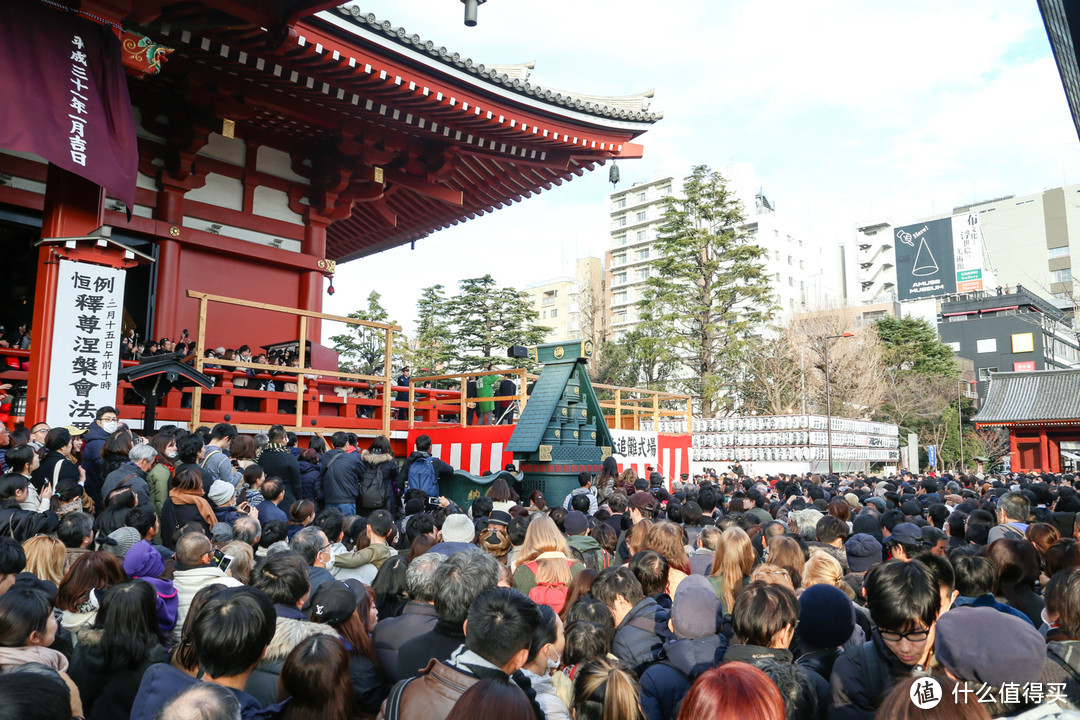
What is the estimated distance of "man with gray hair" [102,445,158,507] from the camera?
5039mm

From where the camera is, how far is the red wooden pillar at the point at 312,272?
12250 millimetres

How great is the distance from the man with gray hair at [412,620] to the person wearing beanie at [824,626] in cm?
165

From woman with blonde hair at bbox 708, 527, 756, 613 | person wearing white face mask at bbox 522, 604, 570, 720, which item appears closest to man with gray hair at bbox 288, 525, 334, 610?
person wearing white face mask at bbox 522, 604, 570, 720

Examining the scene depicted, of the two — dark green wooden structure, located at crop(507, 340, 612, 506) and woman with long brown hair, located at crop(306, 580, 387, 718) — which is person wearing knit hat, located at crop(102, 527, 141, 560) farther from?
dark green wooden structure, located at crop(507, 340, 612, 506)

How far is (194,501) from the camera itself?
199 inches

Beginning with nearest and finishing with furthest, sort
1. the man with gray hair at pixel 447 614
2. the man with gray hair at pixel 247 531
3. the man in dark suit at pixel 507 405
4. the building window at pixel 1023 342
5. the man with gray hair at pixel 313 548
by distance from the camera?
the man with gray hair at pixel 447 614
the man with gray hair at pixel 313 548
the man with gray hair at pixel 247 531
the man in dark suit at pixel 507 405
the building window at pixel 1023 342

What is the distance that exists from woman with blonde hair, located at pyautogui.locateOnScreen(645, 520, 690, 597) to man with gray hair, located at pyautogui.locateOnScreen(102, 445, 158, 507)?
3.32 metres

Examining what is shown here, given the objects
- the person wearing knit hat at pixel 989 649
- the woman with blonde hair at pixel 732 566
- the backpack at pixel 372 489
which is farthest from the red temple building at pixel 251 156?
the person wearing knit hat at pixel 989 649

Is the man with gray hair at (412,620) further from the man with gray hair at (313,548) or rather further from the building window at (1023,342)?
the building window at (1023,342)

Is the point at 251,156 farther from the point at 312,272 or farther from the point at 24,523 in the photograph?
the point at 24,523

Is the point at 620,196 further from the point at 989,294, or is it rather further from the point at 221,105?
the point at 221,105

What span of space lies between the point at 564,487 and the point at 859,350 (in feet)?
110

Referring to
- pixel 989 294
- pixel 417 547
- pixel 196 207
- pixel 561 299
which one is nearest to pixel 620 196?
pixel 561 299

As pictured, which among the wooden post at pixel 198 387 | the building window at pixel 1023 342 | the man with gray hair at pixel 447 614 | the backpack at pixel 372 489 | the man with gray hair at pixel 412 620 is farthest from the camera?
the building window at pixel 1023 342
